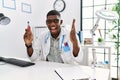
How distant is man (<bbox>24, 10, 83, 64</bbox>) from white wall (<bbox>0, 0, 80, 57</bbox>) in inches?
35.7

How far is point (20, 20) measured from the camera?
275 centimetres

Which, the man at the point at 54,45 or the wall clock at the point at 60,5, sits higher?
the wall clock at the point at 60,5

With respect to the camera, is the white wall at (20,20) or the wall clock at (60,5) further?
the wall clock at (60,5)

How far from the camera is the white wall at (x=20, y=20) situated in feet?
8.09

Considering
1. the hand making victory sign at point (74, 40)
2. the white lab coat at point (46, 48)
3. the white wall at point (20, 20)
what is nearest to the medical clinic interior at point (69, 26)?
the white wall at point (20, 20)

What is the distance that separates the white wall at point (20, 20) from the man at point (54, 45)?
91cm

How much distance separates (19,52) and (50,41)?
47.1 inches

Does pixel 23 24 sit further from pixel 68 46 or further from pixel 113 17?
pixel 113 17

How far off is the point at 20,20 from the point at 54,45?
1273 millimetres

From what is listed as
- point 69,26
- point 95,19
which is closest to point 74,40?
point 69,26

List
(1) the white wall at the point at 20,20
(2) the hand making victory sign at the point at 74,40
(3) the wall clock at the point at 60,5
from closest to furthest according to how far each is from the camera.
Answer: (2) the hand making victory sign at the point at 74,40, (1) the white wall at the point at 20,20, (3) the wall clock at the point at 60,5

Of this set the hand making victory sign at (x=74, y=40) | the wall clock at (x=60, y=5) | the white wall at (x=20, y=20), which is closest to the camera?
the hand making victory sign at (x=74, y=40)

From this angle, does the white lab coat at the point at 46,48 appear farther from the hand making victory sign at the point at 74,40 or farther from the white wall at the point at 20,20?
the white wall at the point at 20,20

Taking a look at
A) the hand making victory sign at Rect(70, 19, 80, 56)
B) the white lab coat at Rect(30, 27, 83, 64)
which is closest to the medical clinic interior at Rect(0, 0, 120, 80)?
the white lab coat at Rect(30, 27, 83, 64)
